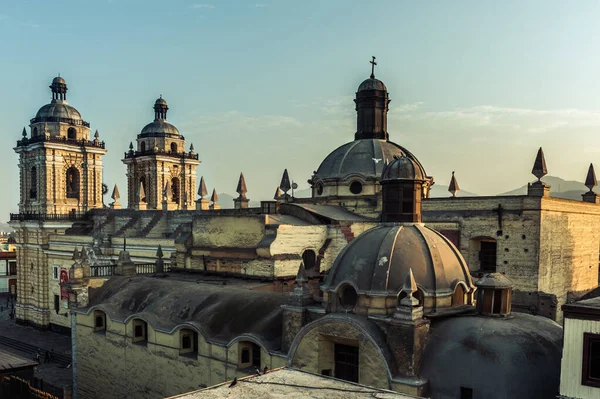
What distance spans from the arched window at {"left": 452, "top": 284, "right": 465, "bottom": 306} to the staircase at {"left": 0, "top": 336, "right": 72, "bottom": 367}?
1356 inches

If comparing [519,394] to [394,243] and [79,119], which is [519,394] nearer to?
[394,243]

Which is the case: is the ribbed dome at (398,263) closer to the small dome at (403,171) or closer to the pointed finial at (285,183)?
the small dome at (403,171)

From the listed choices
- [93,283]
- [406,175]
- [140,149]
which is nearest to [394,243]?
[406,175]

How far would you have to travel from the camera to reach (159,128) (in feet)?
224

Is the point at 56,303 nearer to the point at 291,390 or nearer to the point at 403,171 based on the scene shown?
the point at 403,171

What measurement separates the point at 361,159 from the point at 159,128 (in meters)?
36.9

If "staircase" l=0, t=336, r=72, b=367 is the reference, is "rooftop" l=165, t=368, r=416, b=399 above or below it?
above

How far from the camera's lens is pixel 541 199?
30297mm

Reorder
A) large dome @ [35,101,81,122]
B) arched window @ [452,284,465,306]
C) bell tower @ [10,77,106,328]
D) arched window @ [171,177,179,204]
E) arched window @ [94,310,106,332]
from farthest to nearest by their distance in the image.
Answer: arched window @ [171,177,179,204], large dome @ [35,101,81,122], bell tower @ [10,77,106,328], arched window @ [94,310,106,332], arched window @ [452,284,465,306]

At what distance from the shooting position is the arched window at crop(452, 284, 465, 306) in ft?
58.4

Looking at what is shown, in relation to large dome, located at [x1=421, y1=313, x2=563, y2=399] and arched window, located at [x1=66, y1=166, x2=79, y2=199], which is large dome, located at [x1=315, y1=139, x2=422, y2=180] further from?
arched window, located at [x1=66, y1=166, x2=79, y2=199]

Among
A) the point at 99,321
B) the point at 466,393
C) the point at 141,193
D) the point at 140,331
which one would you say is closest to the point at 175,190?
the point at 141,193

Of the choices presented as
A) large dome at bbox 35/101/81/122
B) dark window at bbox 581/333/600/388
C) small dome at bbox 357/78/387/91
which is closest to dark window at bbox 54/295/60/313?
large dome at bbox 35/101/81/122

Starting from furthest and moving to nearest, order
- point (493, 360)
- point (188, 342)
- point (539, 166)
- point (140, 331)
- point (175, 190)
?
point (175, 190), point (539, 166), point (140, 331), point (188, 342), point (493, 360)
